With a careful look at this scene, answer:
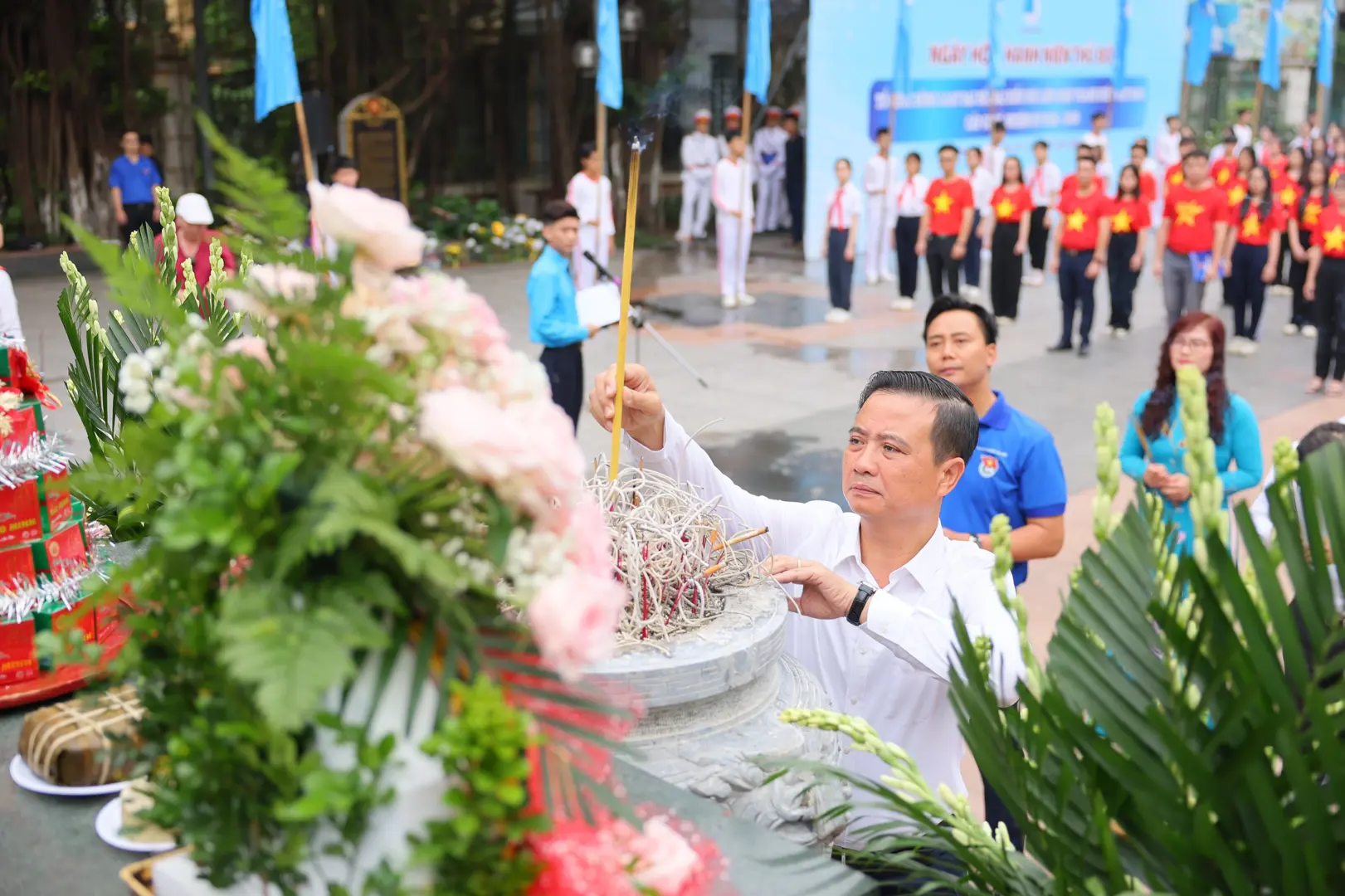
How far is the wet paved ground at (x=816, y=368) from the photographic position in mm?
6969

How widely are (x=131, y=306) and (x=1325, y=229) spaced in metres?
9.32

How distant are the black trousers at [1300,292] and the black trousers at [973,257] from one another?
3.02 m

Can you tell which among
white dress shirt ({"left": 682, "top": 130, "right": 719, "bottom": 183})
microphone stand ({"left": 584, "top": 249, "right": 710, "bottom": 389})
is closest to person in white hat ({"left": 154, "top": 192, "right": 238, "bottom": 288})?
microphone stand ({"left": 584, "top": 249, "right": 710, "bottom": 389})

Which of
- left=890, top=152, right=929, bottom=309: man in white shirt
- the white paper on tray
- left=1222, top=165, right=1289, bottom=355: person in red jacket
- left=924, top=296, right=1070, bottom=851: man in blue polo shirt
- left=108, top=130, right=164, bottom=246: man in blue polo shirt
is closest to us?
left=924, top=296, right=1070, bottom=851: man in blue polo shirt

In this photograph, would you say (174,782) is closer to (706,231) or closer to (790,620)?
(790,620)

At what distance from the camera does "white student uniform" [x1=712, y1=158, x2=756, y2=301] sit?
40.5ft

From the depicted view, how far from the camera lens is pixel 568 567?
1027 mm

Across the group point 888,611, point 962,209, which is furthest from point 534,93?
point 888,611

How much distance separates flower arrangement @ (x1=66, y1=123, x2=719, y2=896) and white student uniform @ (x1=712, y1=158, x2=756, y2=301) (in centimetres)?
1144

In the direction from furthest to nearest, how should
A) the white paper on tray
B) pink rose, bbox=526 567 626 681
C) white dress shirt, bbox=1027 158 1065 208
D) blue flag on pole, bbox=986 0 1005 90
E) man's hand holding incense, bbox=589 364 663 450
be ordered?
blue flag on pole, bbox=986 0 1005 90 → white dress shirt, bbox=1027 158 1065 208 → the white paper on tray → man's hand holding incense, bbox=589 364 663 450 → pink rose, bbox=526 567 626 681

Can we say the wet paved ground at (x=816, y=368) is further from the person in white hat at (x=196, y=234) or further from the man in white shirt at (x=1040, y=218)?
the person in white hat at (x=196, y=234)

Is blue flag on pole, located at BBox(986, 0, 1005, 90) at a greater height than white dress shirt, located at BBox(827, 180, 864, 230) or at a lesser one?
greater

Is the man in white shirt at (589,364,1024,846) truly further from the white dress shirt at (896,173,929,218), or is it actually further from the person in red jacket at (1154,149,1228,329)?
the white dress shirt at (896,173,929,218)

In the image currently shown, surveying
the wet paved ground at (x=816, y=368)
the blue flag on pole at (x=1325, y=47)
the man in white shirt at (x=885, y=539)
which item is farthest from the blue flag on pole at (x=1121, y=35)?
the man in white shirt at (x=885, y=539)
